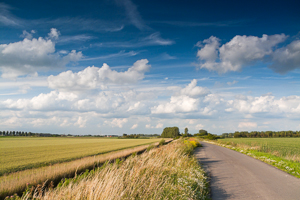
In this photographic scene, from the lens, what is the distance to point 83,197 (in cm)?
409

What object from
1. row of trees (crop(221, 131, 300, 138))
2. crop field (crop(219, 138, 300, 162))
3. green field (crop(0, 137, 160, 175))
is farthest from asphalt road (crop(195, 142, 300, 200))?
row of trees (crop(221, 131, 300, 138))

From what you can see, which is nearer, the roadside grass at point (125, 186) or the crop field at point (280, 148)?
the roadside grass at point (125, 186)

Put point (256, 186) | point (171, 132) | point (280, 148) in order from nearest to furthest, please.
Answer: point (256, 186) → point (280, 148) → point (171, 132)

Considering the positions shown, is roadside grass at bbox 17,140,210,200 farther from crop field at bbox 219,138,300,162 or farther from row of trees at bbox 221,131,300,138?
row of trees at bbox 221,131,300,138

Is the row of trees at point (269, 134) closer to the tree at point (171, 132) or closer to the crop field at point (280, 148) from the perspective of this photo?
the tree at point (171, 132)

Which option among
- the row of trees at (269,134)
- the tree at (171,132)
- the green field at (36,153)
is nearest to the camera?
the green field at (36,153)

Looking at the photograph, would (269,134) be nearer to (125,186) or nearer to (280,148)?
(280,148)

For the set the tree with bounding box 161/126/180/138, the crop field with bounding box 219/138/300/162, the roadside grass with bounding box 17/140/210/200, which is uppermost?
the roadside grass with bounding box 17/140/210/200

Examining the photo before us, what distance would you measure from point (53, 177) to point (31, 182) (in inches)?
49.6

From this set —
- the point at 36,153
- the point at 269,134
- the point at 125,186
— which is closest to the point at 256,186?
the point at 125,186

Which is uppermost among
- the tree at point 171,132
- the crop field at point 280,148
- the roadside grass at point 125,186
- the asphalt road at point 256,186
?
the roadside grass at point 125,186

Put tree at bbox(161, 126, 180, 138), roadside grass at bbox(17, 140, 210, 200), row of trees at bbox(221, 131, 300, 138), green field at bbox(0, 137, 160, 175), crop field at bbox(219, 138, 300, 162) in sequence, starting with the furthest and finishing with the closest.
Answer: tree at bbox(161, 126, 180, 138), row of trees at bbox(221, 131, 300, 138), crop field at bbox(219, 138, 300, 162), green field at bbox(0, 137, 160, 175), roadside grass at bbox(17, 140, 210, 200)

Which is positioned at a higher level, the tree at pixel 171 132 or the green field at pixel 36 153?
the green field at pixel 36 153

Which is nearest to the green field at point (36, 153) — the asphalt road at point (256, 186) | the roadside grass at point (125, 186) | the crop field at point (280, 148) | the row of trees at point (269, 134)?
the roadside grass at point (125, 186)
